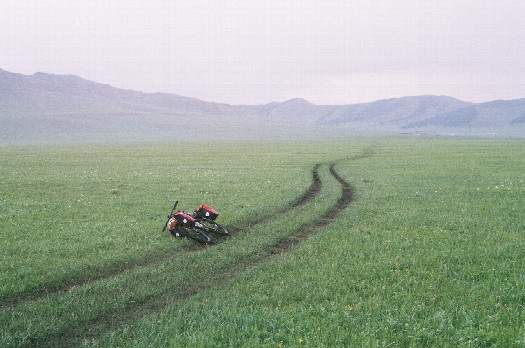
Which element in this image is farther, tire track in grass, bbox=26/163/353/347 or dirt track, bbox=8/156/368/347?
dirt track, bbox=8/156/368/347

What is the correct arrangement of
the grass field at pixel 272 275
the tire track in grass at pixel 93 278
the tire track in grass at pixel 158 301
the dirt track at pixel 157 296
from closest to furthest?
the grass field at pixel 272 275 < the tire track in grass at pixel 158 301 < the dirt track at pixel 157 296 < the tire track in grass at pixel 93 278

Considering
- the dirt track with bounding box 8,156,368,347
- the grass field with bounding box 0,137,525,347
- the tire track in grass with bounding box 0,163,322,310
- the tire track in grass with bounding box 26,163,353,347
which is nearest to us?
the grass field with bounding box 0,137,525,347

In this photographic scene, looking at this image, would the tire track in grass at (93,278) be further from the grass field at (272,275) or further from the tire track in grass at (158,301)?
the tire track in grass at (158,301)

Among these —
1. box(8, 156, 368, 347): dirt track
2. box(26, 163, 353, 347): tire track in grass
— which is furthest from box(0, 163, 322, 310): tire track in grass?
box(26, 163, 353, 347): tire track in grass

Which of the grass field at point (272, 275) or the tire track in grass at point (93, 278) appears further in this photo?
the tire track in grass at point (93, 278)

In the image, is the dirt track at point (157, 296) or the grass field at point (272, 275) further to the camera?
the dirt track at point (157, 296)

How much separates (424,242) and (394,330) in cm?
656

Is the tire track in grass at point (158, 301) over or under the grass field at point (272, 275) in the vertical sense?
under

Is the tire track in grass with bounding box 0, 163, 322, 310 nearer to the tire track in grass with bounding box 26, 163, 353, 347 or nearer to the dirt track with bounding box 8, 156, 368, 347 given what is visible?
the dirt track with bounding box 8, 156, 368, 347

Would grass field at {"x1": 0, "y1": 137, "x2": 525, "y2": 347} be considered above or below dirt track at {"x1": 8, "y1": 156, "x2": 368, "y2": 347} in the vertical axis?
above

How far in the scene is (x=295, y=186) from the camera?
27.7 m

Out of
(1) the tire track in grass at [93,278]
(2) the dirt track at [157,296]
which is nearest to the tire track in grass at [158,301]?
(2) the dirt track at [157,296]

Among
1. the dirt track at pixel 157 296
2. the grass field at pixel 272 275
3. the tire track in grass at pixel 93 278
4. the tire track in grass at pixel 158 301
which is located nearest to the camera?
the grass field at pixel 272 275

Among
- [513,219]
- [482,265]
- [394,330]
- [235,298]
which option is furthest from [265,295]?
[513,219]
